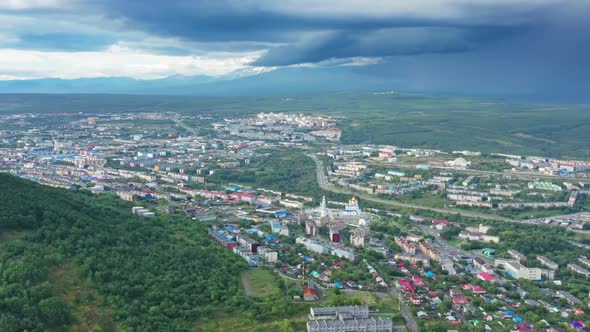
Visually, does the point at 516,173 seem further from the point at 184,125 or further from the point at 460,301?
the point at 184,125

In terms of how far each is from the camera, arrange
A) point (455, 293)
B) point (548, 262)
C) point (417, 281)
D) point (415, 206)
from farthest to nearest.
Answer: point (415, 206), point (548, 262), point (417, 281), point (455, 293)

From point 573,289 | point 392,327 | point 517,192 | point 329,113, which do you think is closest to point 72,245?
point 392,327

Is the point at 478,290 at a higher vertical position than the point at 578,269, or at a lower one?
higher

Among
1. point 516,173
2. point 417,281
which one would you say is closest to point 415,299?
point 417,281

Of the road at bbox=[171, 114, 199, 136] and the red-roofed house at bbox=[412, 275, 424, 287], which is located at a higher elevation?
the road at bbox=[171, 114, 199, 136]

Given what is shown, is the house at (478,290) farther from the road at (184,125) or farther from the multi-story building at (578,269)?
the road at (184,125)

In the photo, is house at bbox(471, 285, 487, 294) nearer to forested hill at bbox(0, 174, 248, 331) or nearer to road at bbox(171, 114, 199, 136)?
forested hill at bbox(0, 174, 248, 331)

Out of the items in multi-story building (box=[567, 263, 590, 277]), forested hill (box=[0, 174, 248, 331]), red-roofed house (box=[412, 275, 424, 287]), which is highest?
forested hill (box=[0, 174, 248, 331])

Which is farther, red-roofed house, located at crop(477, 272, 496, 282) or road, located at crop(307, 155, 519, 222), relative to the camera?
road, located at crop(307, 155, 519, 222)

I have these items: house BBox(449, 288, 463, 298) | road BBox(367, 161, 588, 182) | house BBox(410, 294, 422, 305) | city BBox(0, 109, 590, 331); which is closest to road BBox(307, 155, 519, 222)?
city BBox(0, 109, 590, 331)
